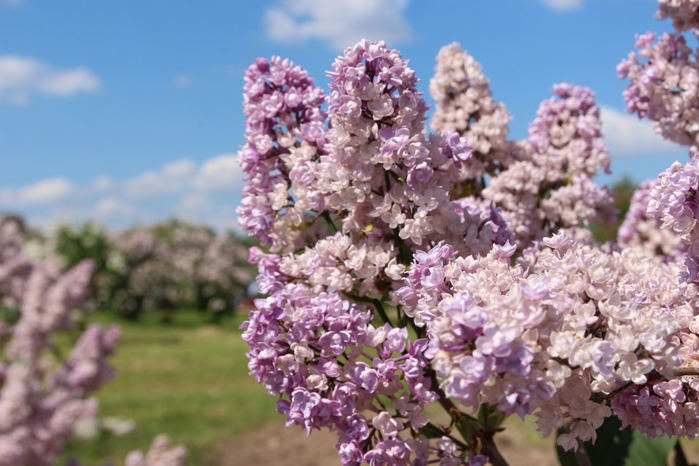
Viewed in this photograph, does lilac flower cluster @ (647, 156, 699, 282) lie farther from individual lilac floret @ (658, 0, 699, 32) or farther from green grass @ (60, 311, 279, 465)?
green grass @ (60, 311, 279, 465)

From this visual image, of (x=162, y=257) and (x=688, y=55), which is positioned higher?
(x=162, y=257)

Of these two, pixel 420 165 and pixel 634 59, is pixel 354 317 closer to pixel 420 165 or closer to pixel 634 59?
pixel 420 165

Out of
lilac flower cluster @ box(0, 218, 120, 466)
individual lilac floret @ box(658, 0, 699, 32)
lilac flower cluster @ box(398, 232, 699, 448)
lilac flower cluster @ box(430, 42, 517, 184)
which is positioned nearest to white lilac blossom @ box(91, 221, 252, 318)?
lilac flower cluster @ box(0, 218, 120, 466)

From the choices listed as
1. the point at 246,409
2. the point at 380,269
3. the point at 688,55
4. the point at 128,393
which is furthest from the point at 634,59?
the point at 128,393

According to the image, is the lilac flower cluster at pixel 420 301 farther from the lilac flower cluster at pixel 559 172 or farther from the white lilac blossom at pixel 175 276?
the white lilac blossom at pixel 175 276

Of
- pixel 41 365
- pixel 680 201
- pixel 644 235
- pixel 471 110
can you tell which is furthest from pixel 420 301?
pixel 41 365

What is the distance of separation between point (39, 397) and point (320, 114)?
4222 millimetres

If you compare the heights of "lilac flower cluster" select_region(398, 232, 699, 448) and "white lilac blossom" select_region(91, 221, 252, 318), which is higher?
"white lilac blossom" select_region(91, 221, 252, 318)

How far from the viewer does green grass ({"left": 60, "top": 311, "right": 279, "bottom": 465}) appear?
28.3 ft

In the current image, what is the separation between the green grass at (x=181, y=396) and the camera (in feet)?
28.3

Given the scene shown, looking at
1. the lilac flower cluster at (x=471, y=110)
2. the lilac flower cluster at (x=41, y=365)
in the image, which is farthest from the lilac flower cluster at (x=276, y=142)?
the lilac flower cluster at (x=41, y=365)

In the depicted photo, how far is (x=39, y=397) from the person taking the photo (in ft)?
16.3

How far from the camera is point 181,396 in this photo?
1179 cm

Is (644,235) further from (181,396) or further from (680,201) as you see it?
(181,396)
